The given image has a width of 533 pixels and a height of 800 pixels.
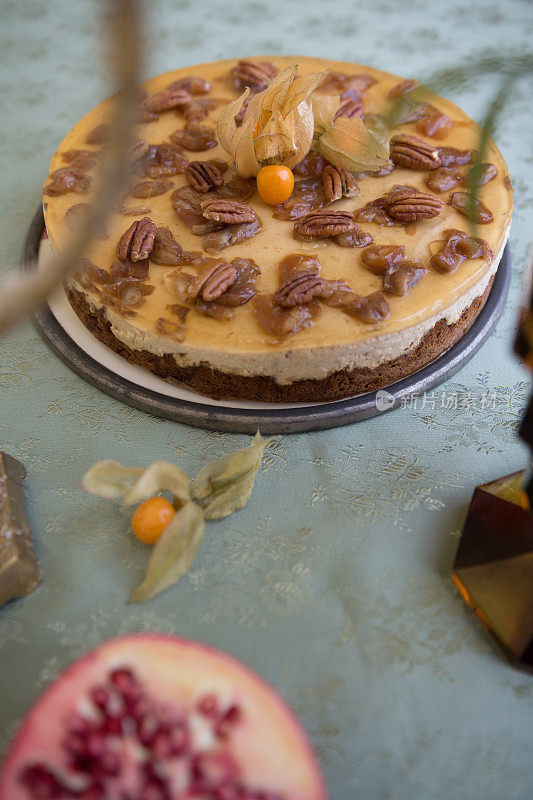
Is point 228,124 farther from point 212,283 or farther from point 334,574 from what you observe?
point 334,574

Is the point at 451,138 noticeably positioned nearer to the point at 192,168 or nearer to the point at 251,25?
the point at 192,168

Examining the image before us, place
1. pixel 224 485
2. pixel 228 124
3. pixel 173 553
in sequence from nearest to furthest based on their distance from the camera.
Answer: pixel 173 553 → pixel 224 485 → pixel 228 124

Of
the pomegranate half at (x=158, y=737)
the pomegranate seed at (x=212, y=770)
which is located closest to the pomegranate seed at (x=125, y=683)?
the pomegranate half at (x=158, y=737)

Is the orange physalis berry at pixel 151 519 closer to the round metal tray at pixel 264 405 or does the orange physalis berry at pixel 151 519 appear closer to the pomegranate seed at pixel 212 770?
the round metal tray at pixel 264 405

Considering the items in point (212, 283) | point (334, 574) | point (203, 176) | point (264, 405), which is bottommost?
point (334, 574)

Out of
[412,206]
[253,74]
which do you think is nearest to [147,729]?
[412,206]

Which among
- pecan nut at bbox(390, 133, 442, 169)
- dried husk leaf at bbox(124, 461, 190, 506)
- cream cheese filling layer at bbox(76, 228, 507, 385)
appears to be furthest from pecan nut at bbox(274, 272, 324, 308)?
pecan nut at bbox(390, 133, 442, 169)

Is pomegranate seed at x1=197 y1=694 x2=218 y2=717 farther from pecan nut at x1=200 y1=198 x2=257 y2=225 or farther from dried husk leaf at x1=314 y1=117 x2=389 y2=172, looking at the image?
dried husk leaf at x1=314 y1=117 x2=389 y2=172
